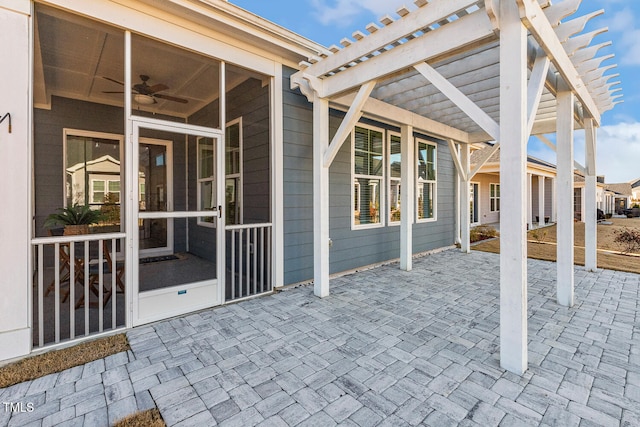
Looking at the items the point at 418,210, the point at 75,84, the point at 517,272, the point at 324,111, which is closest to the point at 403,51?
the point at 324,111

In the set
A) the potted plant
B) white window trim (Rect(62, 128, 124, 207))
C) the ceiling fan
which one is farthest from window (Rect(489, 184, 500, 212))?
the potted plant

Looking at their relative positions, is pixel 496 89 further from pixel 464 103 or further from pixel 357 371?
pixel 357 371

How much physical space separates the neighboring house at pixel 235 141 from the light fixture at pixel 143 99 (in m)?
0.02

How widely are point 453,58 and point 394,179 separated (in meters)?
2.84

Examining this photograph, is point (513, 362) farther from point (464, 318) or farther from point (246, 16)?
point (246, 16)

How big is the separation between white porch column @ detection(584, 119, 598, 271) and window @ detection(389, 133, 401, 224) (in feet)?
9.68

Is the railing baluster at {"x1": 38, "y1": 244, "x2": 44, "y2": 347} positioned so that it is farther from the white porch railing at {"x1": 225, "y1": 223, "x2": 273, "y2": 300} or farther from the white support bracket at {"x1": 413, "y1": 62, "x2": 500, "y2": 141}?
the white support bracket at {"x1": 413, "y1": 62, "x2": 500, "y2": 141}

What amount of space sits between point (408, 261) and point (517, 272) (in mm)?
3080

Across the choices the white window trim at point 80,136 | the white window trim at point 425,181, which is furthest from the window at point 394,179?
the white window trim at point 80,136

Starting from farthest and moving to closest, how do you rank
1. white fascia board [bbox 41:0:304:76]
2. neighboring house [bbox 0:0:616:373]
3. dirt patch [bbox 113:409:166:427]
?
white fascia board [bbox 41:0:304:76]
neighboring house [bbox 0:0:616:373]
dirt patch [bbox 113:409:166:427]

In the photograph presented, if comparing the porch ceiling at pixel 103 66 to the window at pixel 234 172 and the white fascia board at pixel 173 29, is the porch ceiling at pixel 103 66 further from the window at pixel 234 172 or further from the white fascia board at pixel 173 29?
the window at pixel 234 172

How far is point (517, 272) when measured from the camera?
2.23 meters

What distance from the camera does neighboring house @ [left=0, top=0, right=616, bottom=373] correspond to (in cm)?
234

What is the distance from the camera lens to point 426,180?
6945 millimetres
